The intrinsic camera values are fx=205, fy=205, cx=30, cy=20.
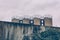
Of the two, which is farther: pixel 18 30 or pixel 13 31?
pixel 18 30

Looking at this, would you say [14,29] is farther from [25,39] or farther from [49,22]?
[49,22]

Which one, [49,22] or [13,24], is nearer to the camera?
[13,24]

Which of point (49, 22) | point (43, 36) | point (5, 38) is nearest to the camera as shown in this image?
point (5, 38)

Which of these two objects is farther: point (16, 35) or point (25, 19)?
point (25, 19)

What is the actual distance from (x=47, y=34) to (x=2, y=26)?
5289 millimetres

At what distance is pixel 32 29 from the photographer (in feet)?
76.4

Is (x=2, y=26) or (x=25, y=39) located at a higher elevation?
(x=2, y=26)

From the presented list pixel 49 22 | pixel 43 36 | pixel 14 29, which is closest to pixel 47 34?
pixel 43 36

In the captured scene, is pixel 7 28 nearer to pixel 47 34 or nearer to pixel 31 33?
pixel 31 33

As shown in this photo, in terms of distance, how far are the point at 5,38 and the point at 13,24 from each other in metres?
1.85

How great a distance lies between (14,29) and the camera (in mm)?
22422

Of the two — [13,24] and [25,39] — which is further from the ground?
[13,24]

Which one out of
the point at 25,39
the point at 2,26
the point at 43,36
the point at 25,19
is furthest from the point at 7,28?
the point at 25,19

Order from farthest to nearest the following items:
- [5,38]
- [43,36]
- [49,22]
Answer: [49,22]
[43,36]
[5,38]
